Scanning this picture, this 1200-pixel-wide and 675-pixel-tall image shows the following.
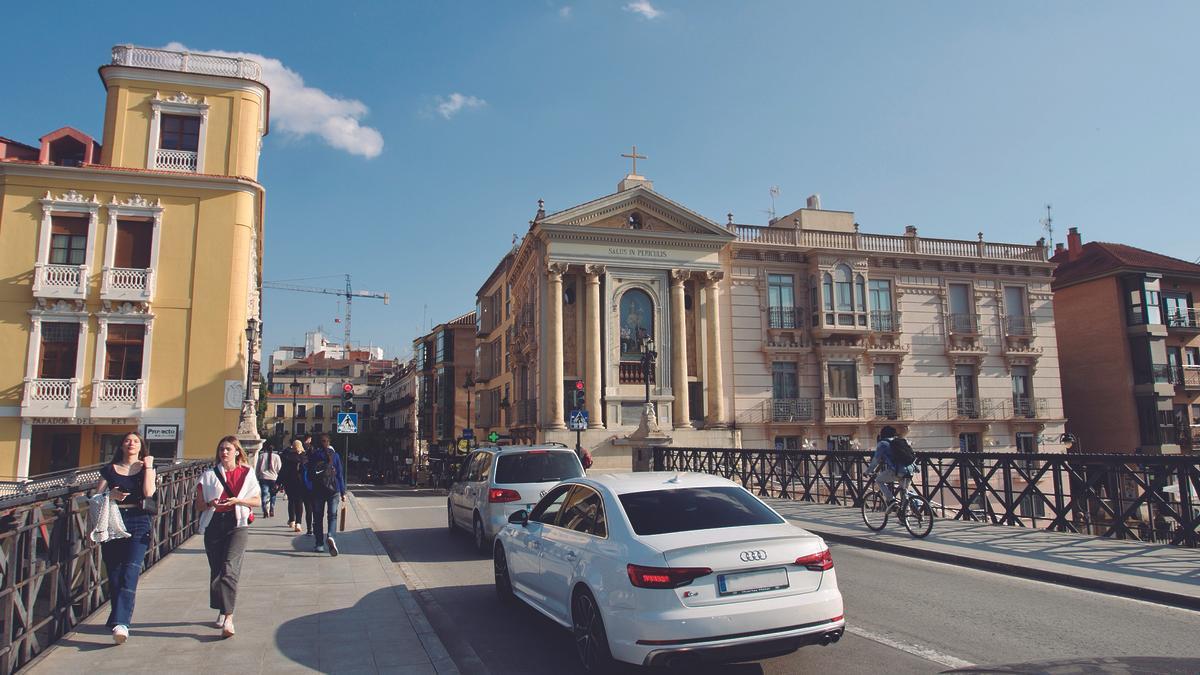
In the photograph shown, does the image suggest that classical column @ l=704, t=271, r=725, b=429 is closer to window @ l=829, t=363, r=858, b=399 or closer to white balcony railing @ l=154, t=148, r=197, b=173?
window @ l=829, t=363, r=858, b=399

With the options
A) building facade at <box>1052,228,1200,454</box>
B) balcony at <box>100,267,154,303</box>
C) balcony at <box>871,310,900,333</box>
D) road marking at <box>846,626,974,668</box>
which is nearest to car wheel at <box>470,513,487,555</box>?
road marking at <box>846,626,974,668</box>

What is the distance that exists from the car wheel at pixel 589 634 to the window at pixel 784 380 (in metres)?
30.6

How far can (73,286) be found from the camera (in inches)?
963

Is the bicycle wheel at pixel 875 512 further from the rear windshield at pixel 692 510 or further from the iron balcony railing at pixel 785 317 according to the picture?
the iron balcony railing at pixel 785 317

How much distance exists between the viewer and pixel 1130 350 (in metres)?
38.6

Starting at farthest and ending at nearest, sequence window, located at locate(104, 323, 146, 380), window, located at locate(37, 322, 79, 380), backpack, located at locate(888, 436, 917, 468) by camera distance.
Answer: window, located at locate(104, 323, 146, 380), window, located at locate(37, 322, 79, 380), backpack, located at locate(888, 436, 917, 468)

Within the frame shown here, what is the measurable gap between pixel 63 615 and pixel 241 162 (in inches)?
929

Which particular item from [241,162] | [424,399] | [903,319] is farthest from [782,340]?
[424,399]

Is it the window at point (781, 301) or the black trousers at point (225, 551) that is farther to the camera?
the window at point (781, 301)

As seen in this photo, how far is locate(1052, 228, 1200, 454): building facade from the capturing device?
123 feet

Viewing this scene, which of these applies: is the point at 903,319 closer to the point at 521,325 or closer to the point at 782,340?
the point at 782,340

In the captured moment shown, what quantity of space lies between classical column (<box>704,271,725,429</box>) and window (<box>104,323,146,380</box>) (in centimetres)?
2280

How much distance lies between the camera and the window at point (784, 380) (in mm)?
35500

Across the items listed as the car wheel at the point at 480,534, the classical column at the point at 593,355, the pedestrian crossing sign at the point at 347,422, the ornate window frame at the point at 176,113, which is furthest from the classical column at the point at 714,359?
the car wheel at the point at 480,534
